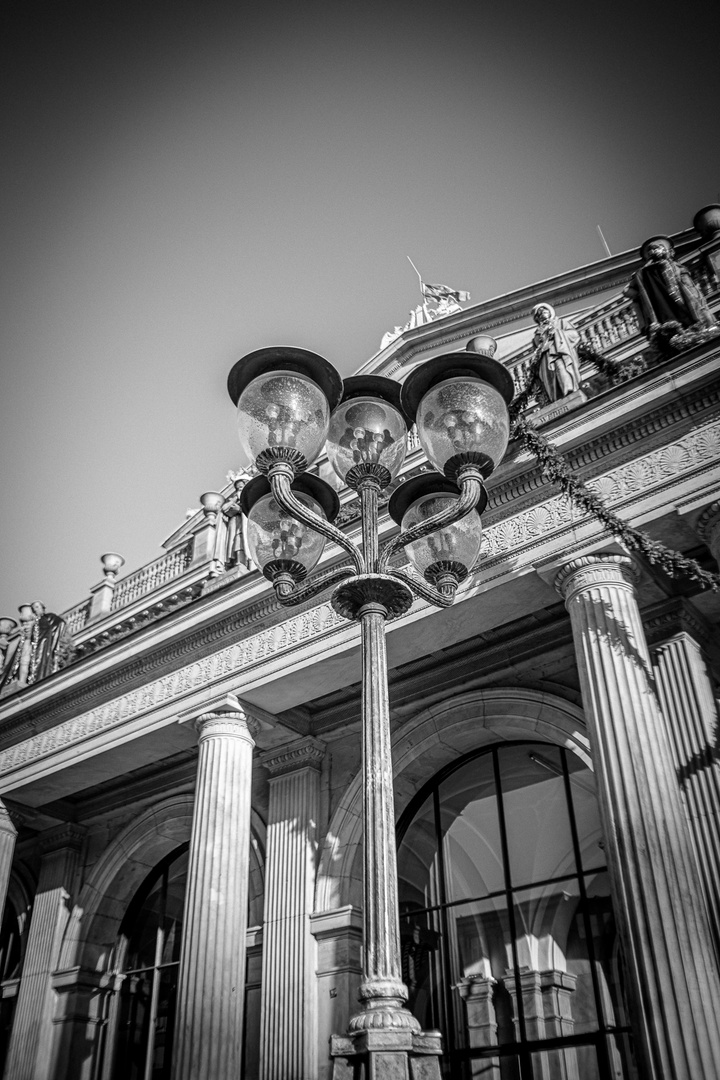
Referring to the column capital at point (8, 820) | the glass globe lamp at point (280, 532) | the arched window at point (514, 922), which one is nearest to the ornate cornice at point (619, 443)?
the arched window at point (514, 922)

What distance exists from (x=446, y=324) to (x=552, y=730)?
842 centimetres

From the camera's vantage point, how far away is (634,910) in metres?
6.78

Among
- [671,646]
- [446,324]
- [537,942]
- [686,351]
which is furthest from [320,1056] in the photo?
[446,324]

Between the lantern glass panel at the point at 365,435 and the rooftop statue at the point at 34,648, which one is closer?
the lantern glass panel at the point at 365,435

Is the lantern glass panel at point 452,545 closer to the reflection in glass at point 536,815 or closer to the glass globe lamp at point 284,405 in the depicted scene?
the glass globe lamp at point 284,405

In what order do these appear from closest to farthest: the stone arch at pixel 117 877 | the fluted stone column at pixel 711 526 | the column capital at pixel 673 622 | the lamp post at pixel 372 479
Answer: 1. the lamp post at pixel 372 479
2. the fluted stone column at pixel 711 526
3. the column capital at pixel 673 622
4. the stone arch at pixel 117 877

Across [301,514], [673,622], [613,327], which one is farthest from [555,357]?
[301,514]

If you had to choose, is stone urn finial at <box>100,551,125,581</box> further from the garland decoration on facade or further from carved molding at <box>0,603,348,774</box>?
the garland decoration on facade

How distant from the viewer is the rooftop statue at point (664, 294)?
364 inches

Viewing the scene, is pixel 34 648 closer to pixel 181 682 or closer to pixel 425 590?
pixel 181 682

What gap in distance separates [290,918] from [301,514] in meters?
7.68

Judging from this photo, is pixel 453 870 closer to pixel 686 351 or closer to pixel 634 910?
pixel 634 910

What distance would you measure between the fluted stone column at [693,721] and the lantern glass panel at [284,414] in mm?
4935

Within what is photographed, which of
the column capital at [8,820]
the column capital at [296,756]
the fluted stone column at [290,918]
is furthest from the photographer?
the column capital at [8,820]
